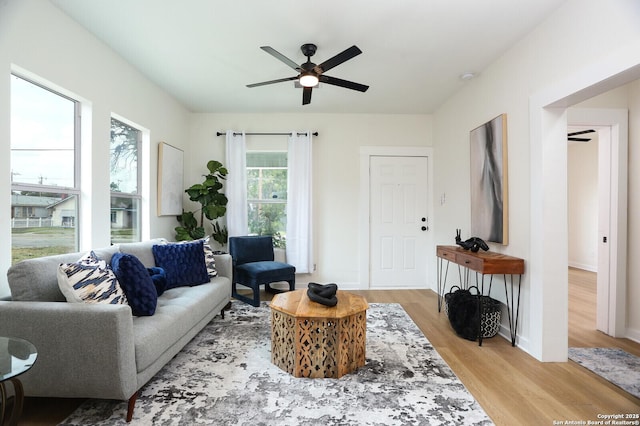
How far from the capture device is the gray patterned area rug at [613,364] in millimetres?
2057

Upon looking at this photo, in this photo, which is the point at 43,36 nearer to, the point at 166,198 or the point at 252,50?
the point at 252,50

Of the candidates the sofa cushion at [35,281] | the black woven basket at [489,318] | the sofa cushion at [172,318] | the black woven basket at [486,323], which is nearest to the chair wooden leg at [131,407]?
the sofa cushion at [172,318]

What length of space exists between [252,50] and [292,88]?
2.87 feet

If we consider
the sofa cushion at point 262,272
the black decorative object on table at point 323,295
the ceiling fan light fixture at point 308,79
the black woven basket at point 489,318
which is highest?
the ceiling fan light fixture at point 308,79

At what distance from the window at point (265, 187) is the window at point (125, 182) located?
1518mm

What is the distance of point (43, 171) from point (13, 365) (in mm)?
1672

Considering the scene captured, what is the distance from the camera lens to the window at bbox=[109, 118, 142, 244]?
10.0 ft

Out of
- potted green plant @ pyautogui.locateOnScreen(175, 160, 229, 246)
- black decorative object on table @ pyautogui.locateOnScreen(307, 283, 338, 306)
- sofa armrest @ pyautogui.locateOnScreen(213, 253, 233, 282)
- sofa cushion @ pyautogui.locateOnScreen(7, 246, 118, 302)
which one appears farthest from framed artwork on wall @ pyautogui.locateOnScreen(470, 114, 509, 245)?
sofa cushion @ pyautogui.locateOnScreen(7, 246, 118, 302)

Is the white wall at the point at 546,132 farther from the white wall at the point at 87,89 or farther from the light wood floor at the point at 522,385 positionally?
the white wall at the point at 87,89

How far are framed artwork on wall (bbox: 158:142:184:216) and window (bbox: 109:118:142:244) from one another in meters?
0.27

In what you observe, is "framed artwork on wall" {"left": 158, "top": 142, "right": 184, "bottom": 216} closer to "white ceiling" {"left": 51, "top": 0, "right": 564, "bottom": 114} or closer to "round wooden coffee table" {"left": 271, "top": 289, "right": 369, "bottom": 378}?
"white ceiling" {"left": 51, "top": 0, "right": 564, "bottom": 114}

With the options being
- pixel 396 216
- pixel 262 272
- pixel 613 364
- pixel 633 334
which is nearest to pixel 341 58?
pixel 262 272

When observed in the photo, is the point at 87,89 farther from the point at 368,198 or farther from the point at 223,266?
the point at 368,198

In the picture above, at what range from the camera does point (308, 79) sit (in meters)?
2.70
